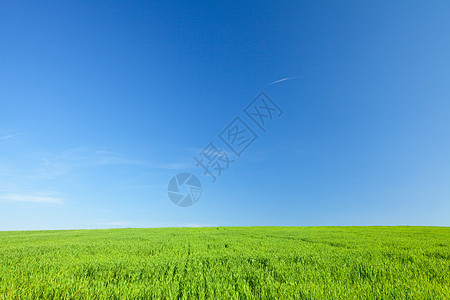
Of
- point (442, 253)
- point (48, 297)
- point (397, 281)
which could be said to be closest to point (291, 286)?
point (397, 281)

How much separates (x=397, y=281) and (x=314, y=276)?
1.44 m

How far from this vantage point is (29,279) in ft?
14.3

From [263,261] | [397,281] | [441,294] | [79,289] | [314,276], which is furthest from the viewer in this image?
[263,261]

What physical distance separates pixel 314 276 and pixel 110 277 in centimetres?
413

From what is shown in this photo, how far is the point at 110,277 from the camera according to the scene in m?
4.66

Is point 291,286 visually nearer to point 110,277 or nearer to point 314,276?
point 314,276

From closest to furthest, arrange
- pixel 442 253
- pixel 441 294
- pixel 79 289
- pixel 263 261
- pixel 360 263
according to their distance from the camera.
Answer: pixel 441 294 < pixel 79 289 < pixel 360 263 < pixel 263 261 < pixel 442 253

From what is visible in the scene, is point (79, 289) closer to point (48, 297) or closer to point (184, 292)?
point (48, 297)

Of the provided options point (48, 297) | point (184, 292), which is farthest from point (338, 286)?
point (48, 297)

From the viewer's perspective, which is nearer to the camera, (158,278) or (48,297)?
(48,297)

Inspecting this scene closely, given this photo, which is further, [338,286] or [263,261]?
[263,261]

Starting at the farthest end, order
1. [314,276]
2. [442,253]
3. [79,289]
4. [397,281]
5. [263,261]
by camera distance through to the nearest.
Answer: [442,253], [263,261], [314,276], [397,281], [79,289]

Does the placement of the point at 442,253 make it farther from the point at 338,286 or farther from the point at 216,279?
the point at 216,279

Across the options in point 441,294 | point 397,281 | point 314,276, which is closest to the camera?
point 441,294
